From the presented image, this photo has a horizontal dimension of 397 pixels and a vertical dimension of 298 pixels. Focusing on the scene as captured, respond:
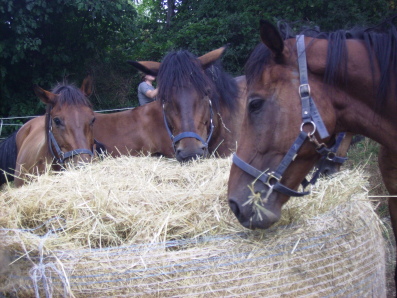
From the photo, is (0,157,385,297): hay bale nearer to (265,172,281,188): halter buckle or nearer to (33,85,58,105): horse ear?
(265,172,281,188): halter buckle

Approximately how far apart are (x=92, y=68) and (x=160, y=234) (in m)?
9.77

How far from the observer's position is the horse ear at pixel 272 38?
75.9 inches

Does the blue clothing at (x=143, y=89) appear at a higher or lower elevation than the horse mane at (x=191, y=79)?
lower

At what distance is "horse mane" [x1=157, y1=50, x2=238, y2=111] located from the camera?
13.8 feet

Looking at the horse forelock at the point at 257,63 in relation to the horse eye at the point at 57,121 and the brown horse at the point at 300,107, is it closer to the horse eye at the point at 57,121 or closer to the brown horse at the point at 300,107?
the brown horse at the point at 300,107

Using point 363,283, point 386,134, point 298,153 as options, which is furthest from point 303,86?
point 363,283

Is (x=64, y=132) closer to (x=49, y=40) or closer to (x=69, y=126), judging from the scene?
(x=69, y=126)

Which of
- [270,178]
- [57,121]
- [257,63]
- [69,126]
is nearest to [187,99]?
[69,126]

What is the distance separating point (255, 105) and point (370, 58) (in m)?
0.64

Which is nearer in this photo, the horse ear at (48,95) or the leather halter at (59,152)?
the leather halter at (59,152)

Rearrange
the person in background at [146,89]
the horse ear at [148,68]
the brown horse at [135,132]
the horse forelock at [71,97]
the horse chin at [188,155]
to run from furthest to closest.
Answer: the person in background at [146,89] → the brown horse at [135,132] → the horse ear at [148,68] → the horse forelock at [71,97] → the horse chin at [188,155]

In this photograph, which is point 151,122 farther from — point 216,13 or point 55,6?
point 216,13

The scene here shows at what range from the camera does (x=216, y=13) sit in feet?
36.8

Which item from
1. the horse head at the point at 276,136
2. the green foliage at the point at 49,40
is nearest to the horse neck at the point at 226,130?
the horse head at the point at 276,136
